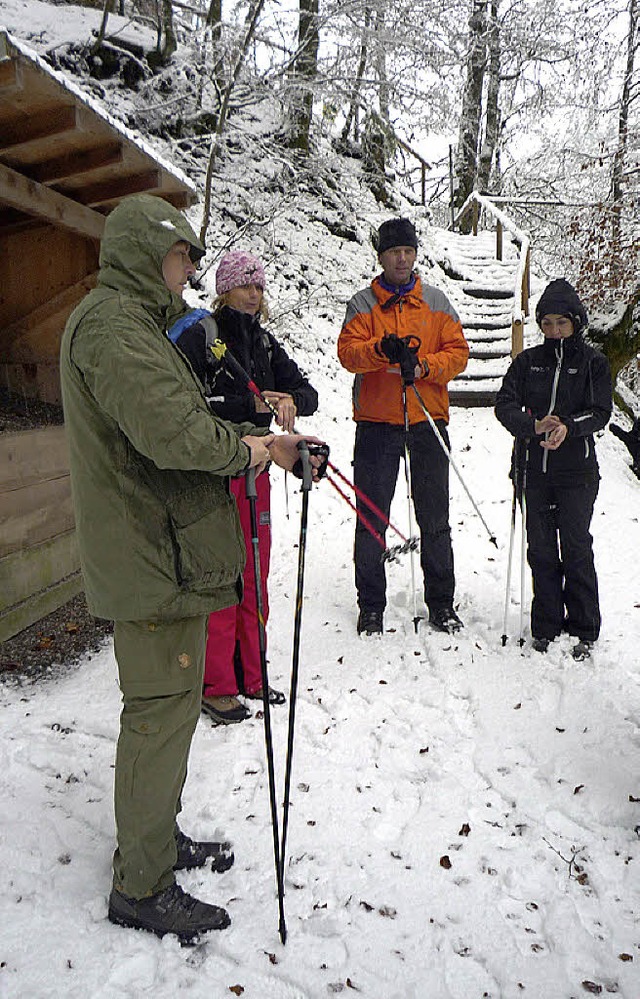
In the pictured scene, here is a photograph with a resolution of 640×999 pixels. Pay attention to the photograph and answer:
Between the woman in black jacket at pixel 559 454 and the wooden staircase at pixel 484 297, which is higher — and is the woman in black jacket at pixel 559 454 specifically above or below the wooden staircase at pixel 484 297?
below

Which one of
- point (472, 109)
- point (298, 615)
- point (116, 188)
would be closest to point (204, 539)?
point (298, 615)

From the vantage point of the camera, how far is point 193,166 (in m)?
9.23

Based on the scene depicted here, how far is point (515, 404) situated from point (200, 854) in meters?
2.99

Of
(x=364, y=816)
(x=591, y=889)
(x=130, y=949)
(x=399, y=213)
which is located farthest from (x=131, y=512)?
(x=399, y=213)

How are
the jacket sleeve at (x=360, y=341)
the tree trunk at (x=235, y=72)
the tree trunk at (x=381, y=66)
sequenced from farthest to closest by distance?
the tree trunk at (x=381, y=66)
the tree trunk at (x=235, y=72)
the jacket sleeve at (x=360, y=341)

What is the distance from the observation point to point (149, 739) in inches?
80.1

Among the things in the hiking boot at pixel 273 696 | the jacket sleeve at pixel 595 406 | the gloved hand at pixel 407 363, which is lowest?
the hiking boot at pixel 273 696

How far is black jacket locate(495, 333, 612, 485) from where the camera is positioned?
3.88 metres

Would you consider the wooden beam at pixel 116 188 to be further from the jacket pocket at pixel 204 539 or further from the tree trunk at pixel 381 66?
the tree trunk at pixel 381 66

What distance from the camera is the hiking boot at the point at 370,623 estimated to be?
429 cm

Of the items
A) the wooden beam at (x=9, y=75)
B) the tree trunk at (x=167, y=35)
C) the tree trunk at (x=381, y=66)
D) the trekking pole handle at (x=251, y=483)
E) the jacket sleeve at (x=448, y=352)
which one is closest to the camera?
the trekking pole handle at (x=251, y=483)

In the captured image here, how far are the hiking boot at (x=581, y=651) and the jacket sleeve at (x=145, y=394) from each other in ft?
9.25

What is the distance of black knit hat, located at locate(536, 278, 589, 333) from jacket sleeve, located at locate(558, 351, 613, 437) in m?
0.23

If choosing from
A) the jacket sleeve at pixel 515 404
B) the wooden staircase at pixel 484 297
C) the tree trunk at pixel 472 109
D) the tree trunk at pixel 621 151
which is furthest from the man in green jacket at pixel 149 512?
the tree trunk at pixel 472 109
